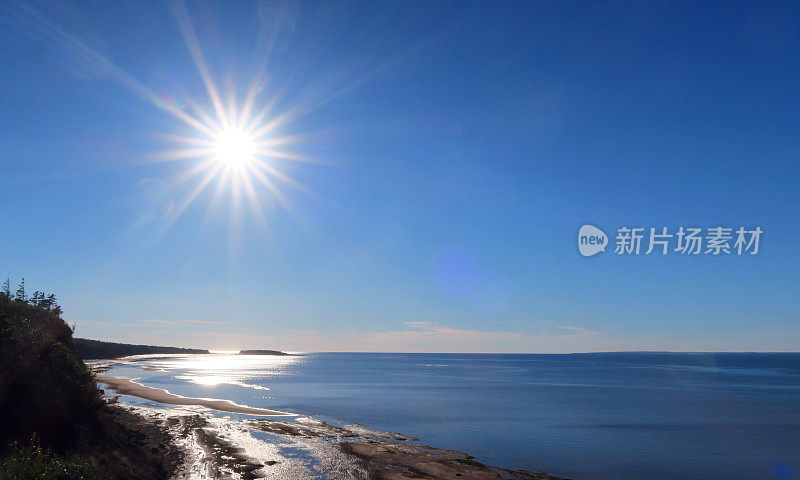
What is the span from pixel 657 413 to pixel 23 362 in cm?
6960

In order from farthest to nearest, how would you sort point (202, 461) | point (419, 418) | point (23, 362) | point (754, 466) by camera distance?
1. point (419, 418)
2. point (754, 466)
3. point (202, 461)
4. point (23, 362)

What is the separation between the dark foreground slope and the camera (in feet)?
61.4

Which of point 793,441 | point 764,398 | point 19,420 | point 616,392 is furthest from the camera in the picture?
point 616,392

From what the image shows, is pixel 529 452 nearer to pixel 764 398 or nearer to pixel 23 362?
pixel 23 362

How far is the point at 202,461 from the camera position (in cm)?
2911

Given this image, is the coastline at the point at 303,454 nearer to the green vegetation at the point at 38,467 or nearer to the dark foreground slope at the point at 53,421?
the dark foreground slope at the point at 53,421

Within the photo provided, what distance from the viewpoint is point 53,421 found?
75.9 feet

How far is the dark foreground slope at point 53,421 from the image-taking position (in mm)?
18703

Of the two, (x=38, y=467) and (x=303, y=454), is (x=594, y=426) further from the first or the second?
(x=38, y=467)

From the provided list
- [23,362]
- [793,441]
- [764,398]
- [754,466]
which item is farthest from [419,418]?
[764,398]

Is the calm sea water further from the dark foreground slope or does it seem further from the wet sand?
the dark foreground slope

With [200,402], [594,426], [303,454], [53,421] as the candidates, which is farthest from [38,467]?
[200,402]

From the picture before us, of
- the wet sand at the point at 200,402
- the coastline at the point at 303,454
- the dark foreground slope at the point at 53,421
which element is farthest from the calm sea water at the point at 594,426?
the dark foreground slope at the point at 53,421

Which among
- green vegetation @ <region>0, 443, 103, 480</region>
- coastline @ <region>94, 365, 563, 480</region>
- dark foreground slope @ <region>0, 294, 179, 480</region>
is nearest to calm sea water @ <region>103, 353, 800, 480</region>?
coastline @ <region>94, 365, 563, 480</region>
